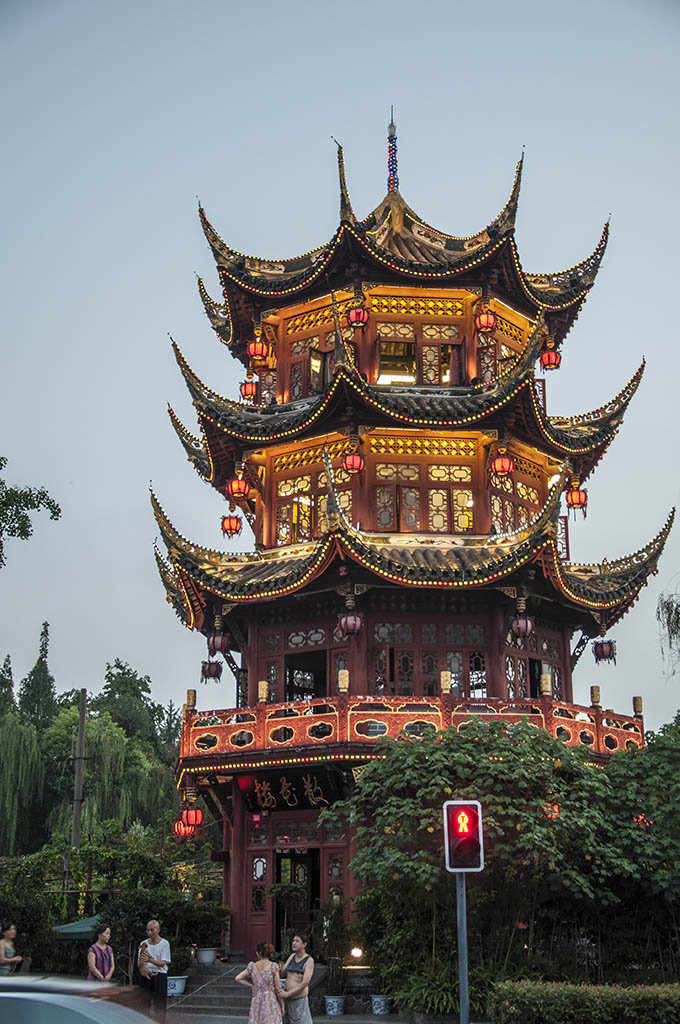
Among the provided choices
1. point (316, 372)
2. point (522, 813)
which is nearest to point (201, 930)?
point (522, 813)

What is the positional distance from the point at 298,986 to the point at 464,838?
299 centimetres

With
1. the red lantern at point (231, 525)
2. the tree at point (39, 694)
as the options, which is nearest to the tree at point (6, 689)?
the tree at point (39, 694)

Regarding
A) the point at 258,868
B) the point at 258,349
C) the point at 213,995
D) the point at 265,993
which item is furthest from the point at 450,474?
the point at 265,993

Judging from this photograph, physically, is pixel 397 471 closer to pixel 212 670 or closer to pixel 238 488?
pixel 238 488

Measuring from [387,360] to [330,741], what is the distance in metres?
9.58

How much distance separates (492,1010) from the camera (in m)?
14.6

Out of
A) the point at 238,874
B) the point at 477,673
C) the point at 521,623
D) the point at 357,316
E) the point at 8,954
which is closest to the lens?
the point at 8,954

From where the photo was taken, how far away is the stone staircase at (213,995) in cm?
1955

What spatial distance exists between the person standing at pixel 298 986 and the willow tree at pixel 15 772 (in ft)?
93.8

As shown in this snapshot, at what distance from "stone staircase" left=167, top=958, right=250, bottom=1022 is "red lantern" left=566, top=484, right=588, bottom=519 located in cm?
1193

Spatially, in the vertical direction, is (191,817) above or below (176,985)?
above

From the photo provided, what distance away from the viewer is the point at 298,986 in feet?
40.5

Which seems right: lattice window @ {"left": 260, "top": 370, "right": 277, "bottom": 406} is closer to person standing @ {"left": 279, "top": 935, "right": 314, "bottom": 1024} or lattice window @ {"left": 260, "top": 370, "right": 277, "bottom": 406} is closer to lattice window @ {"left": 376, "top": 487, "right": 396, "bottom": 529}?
lattice window @ {"left": 376, "top": 487, "right": 396, "bottom": 529}

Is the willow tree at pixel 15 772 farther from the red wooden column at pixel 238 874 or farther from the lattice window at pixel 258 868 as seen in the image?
the lattice window at pixel 258 868
